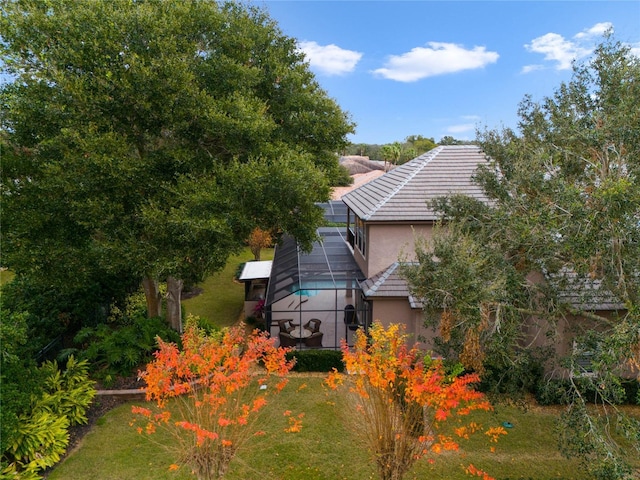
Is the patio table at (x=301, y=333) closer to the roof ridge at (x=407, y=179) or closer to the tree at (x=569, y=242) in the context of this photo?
the roof ridge at (x=407, y=179)

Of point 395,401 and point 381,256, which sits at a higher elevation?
point 381,256

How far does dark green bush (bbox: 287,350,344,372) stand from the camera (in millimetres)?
15930

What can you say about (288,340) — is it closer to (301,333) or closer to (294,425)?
(301,333)

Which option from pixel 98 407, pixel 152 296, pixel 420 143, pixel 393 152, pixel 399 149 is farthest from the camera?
pixel 420 143

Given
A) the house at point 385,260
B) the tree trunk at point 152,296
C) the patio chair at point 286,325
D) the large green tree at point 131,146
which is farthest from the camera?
the patio chair at point 286,325

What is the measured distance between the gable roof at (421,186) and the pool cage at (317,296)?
311 cm

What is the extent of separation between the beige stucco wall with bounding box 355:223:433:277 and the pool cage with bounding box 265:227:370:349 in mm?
1302

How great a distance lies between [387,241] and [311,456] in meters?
9.28

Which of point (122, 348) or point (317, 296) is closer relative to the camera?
point (122, 348)

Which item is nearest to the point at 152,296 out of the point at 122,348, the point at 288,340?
the point at 122,348

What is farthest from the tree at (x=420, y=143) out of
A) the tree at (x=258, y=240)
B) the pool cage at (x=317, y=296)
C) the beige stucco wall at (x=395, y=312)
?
the beige stucco wall at (x=395, y=312)

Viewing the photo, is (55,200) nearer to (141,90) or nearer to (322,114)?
(141,90)

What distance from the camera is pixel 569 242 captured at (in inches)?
344

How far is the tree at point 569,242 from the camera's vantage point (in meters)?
8.48
